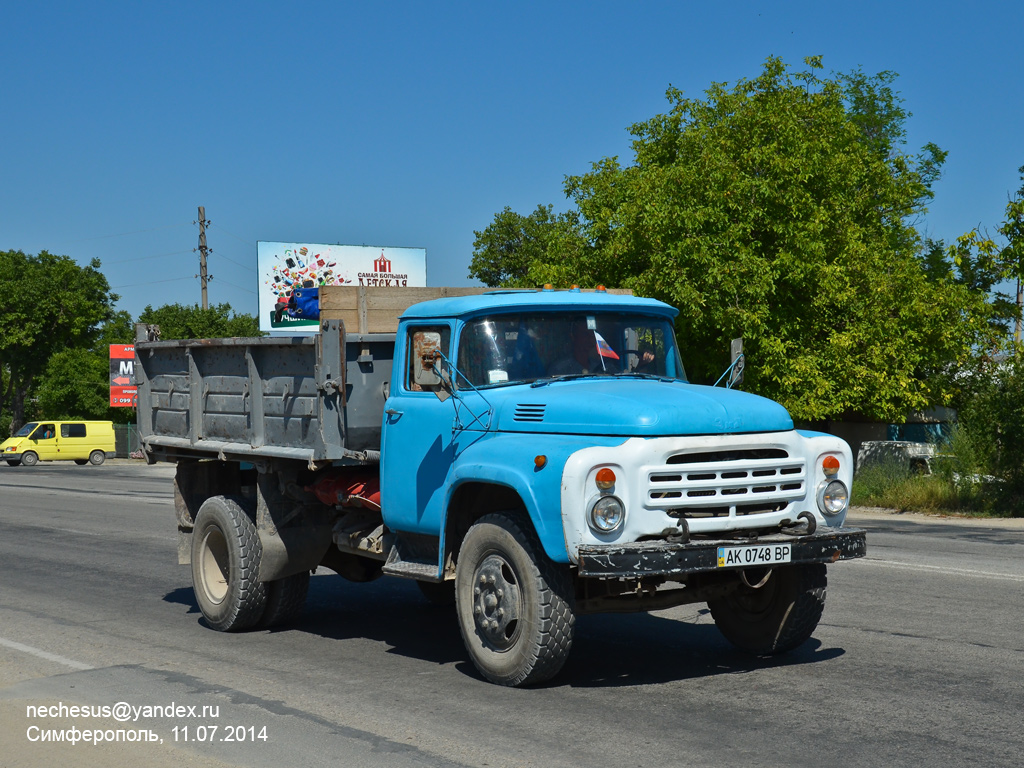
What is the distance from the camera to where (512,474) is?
661cm

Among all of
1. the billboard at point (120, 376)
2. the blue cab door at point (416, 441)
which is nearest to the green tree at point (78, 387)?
the billboard at point (120, 376)

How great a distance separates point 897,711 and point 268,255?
136ft

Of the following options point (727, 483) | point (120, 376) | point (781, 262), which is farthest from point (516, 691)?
point (120, 376)

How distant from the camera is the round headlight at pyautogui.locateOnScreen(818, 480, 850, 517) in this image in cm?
706

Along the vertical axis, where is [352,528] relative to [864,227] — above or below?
below

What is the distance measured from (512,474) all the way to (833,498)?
6.53 feet

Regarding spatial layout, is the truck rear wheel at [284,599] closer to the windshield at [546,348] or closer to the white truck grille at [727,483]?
the windshield at [546,348]

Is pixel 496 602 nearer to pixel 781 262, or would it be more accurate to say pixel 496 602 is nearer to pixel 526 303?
pixel 526 303

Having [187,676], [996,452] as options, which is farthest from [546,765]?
[996,452]

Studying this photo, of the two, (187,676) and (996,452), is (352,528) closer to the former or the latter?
(187,676)

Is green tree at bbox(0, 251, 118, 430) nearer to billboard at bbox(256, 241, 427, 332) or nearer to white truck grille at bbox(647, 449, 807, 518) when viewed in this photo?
billboard at bbox(256, 241, 427, 332)

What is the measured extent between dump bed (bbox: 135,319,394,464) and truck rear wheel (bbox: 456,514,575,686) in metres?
1.45

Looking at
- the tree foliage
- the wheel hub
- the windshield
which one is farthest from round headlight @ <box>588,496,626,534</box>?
the tree foliage

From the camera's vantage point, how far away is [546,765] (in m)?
5.32
